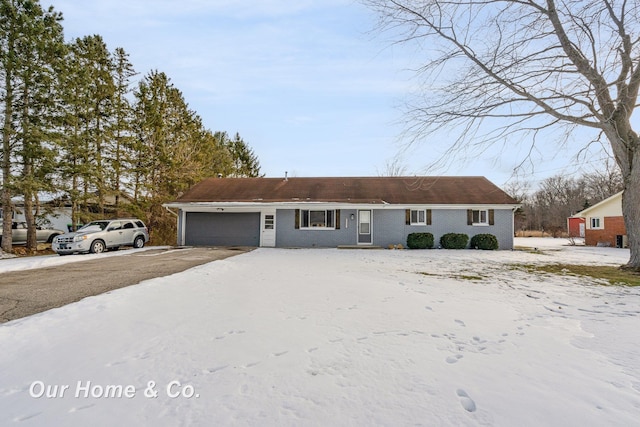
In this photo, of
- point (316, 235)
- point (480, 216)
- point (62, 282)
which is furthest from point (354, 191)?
point (62, 282)

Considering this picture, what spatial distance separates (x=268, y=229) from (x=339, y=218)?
4.17 m

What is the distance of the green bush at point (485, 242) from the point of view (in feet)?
55.9

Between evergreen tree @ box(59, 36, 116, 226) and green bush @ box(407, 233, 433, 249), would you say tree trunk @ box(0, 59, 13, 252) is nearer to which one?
evergreen tree @ box(59, 36, 116, 226)

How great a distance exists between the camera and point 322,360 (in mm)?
3201

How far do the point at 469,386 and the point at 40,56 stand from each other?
20752 mm

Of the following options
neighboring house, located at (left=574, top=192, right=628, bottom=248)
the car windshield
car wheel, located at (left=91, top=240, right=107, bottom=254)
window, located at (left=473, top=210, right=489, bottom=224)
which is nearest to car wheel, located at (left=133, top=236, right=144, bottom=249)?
the car windshield

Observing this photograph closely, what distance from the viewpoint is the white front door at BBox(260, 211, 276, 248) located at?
18141mm

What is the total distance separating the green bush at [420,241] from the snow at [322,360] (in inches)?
440

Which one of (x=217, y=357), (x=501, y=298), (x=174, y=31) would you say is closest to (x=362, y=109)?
(x=174, y=31)

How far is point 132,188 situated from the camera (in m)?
20.5

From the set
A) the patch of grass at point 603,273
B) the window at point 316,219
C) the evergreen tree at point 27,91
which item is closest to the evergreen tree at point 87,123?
the evergreen tree at point 27,91

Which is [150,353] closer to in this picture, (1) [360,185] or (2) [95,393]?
(2) [95,393]

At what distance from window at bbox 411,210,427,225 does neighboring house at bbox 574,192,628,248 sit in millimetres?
14147

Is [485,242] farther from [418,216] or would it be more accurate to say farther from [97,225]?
[97,225]
